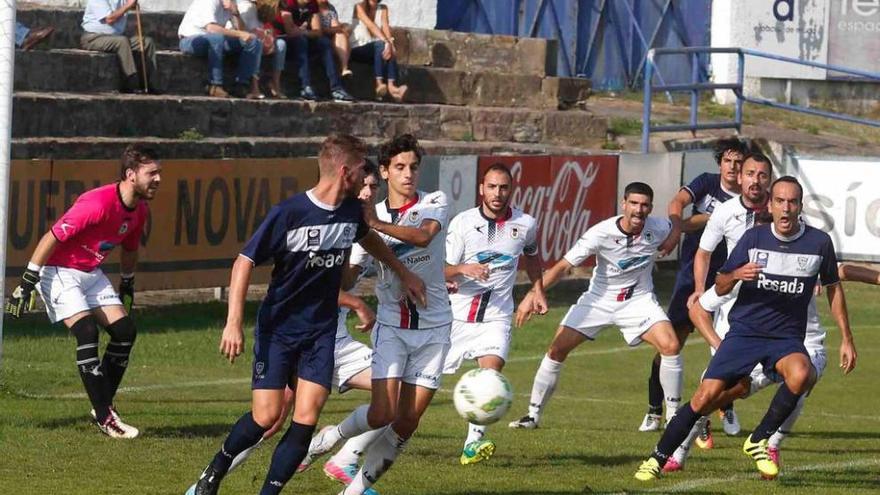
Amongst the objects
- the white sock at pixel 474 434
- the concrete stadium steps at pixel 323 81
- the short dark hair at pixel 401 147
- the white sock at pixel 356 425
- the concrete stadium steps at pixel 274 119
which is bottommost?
the white sock at pixel 474 434

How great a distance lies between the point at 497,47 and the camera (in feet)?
89.0

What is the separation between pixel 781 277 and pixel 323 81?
563 inches

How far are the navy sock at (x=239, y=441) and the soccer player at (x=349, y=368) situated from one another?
0.52 feet

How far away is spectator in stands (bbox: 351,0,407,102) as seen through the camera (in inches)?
933

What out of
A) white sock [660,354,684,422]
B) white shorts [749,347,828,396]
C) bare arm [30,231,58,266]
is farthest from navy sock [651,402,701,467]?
bare arm [30,231,58,266]

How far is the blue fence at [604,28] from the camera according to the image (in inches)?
1227

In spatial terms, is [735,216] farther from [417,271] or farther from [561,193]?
[561,193]

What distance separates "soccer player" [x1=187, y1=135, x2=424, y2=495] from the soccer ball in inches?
50.1

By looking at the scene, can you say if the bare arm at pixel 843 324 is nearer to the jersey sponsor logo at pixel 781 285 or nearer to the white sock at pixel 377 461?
the jersey sponsor logo at pixel 781 285

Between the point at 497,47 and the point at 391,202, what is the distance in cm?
1785

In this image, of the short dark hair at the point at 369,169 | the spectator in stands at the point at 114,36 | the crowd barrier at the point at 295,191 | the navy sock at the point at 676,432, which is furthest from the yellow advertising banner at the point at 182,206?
the navy sock at the point at 676,432

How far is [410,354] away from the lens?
9305 mm

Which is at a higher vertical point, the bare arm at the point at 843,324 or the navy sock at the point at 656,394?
the bare arm at the point at 843,324

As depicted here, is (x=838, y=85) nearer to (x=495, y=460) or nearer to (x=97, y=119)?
(x=97, y=119)
